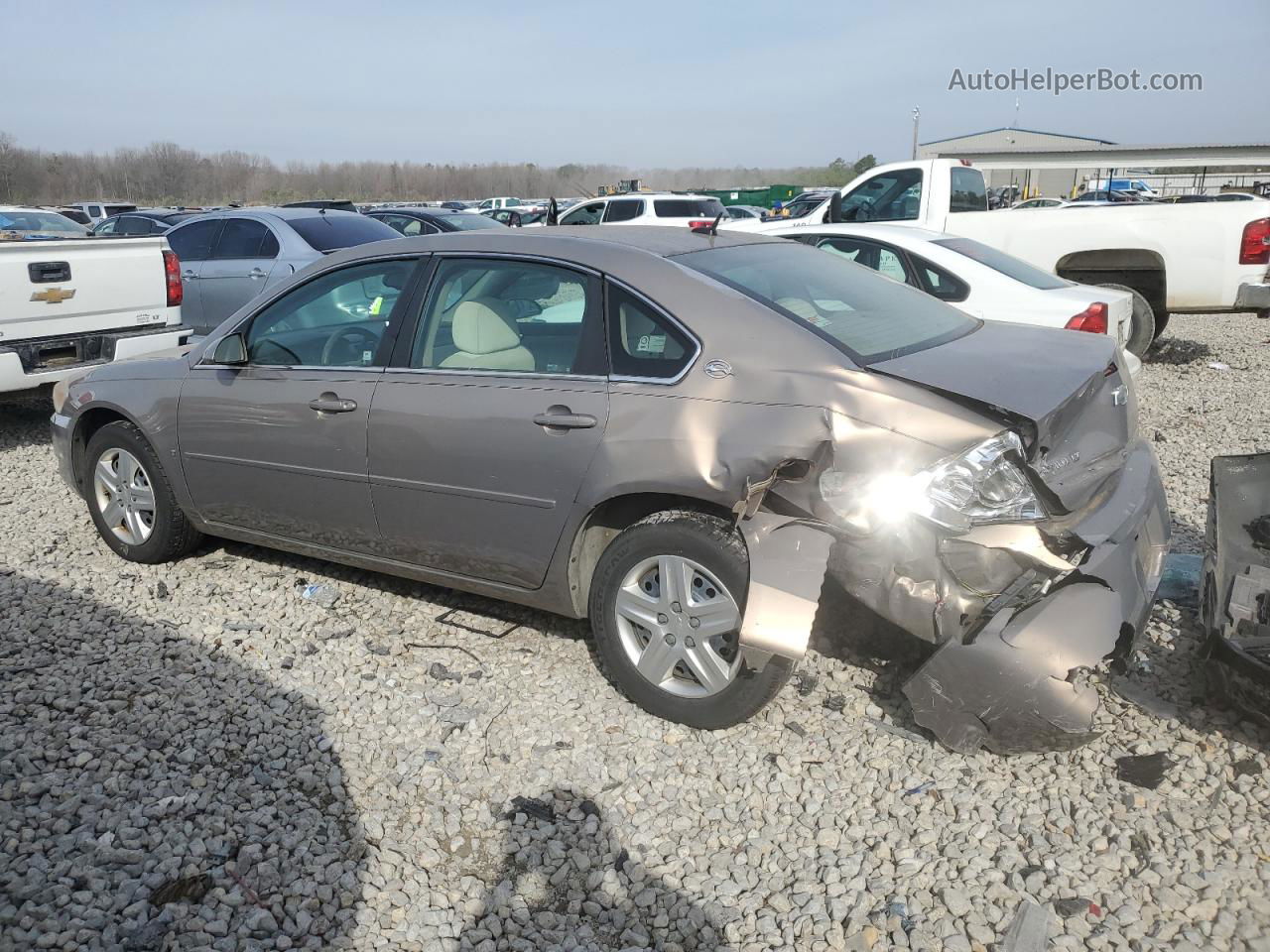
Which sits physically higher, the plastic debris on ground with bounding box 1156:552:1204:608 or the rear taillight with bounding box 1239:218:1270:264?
the rear taillight with bounding box 1239:218:1270:264

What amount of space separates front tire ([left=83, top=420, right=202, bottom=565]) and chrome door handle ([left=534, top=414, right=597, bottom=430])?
237 cm

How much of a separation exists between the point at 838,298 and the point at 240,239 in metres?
8.39

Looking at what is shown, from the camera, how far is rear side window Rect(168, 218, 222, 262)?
34.7 feet

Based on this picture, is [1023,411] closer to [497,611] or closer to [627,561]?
[627,561]

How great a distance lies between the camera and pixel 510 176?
3767 inches

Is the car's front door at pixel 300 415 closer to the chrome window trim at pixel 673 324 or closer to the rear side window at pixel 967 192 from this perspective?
the chrome window trim at pixel 673 324

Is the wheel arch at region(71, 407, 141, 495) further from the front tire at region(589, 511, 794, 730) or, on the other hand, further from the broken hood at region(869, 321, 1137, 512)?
the broken hood at region(869, 321, 1137, 512)

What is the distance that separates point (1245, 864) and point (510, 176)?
98516 millimetres

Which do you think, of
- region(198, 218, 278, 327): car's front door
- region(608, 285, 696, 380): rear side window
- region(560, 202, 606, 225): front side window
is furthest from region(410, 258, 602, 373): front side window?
region(560, 202, 606, 225): front side window

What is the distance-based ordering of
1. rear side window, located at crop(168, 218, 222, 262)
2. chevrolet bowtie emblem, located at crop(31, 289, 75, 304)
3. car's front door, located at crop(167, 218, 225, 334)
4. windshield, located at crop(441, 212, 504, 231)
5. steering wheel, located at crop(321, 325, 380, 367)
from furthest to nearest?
windshield, located at crop(441, 212, 504, 231), rear side window, located at crop(168, 218, 222, 262), car's front door, located at crop(167, 218, 225, 334), chevrolet bowtie emblem, located at crop(31, 289, 75, 304), steering wheel, located at crop(321, 325, 380, 367)

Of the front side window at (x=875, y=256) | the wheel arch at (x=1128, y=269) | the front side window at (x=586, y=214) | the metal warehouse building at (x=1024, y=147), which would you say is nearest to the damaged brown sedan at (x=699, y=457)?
the front side window at (x=875, y=256)

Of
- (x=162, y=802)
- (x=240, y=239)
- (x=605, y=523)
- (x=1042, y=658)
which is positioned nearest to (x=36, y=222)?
(x=240, y=239)

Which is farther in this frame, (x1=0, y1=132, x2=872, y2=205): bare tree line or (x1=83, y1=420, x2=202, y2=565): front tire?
(x1=0, y1=132, x2=872, y2=205): bare tree line

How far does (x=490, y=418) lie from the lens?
3.72 metres
